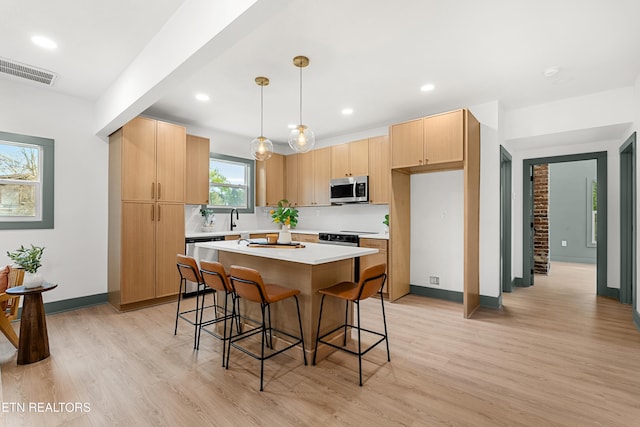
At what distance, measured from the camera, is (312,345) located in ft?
8.48

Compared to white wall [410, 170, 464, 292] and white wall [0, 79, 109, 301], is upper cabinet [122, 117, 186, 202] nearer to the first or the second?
white wall [0, 79, 109, 301]

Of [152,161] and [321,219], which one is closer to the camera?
[152,161]

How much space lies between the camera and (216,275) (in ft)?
8.48

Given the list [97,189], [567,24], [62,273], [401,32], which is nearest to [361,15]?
[401,32]

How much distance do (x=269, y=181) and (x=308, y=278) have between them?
3.67m

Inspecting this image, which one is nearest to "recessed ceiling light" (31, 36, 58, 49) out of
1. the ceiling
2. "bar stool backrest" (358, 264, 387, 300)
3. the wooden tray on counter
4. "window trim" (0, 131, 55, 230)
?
the ceiling

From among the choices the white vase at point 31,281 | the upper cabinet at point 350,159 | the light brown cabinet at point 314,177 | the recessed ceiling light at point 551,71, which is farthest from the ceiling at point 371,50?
the white vase at point 31,281

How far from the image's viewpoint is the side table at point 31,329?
253cm

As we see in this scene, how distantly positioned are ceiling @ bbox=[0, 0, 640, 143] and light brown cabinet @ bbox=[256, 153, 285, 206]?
70.6 inches

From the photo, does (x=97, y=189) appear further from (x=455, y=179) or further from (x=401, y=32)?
(x=455, y=179)

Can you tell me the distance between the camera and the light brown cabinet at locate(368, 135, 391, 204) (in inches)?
190

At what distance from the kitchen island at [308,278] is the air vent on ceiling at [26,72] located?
2.67 meters

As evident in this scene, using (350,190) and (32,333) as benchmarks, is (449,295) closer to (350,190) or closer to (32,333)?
(350,190)

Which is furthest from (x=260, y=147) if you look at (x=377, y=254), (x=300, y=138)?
(x=377, y=254)
